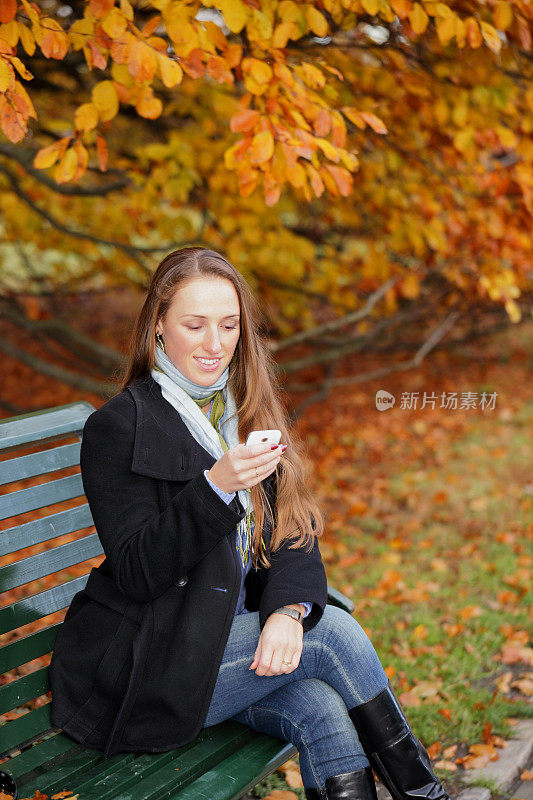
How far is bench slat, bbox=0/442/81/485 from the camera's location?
2207 mm

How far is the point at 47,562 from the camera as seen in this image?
2.30 meters

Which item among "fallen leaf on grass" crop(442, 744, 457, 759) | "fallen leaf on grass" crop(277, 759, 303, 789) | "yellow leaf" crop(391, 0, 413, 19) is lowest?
"fallen leaf on grass" crop(277, 759, 303, 789)

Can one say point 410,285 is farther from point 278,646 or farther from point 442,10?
point 278,646

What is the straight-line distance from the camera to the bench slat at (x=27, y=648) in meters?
2.12

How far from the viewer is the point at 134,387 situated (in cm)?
217

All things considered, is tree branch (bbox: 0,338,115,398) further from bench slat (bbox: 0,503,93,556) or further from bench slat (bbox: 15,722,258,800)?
bench slat (bbox: 15,722,258,800)

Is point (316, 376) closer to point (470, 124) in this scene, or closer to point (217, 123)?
point (217, 123)

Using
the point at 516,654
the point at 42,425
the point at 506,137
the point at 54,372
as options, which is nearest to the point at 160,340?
the point at 42,425

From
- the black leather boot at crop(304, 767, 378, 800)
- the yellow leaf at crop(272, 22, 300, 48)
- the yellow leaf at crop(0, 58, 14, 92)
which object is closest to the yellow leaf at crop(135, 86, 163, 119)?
the yellow leaf at crop(272, 22, 300, 48)

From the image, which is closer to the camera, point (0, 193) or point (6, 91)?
point (6, 91)

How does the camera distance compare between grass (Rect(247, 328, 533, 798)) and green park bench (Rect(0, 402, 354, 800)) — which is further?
grass (Rect(247, 328, 533, 798))

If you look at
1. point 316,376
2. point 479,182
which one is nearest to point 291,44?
point 479,182

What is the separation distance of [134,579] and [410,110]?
408 centimetres

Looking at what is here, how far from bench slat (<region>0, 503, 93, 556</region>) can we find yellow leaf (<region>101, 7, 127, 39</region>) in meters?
1.48
